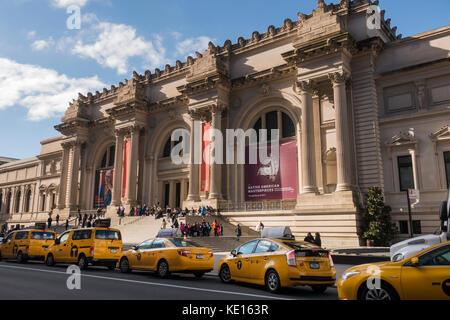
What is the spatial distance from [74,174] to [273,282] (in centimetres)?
4420

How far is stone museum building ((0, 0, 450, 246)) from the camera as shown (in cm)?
2592

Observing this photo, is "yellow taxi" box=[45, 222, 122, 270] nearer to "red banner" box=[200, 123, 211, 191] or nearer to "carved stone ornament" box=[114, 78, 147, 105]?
"red banner" box=[200, 123, 211, 191]

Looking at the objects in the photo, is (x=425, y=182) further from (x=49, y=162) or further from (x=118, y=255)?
(x=49, y=162)

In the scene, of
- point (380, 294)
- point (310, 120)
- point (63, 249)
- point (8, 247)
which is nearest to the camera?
point (380, 294)

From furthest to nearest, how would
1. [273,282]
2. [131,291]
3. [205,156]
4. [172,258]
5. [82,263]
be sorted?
[205,156]
[82,263]
[172,258]
[273,282]
[131,291]

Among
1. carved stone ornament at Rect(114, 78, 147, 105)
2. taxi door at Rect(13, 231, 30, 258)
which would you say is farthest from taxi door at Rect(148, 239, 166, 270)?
carved stone ornament at Rect(114, 78, 147, 105)

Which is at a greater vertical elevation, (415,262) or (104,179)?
(104,179)

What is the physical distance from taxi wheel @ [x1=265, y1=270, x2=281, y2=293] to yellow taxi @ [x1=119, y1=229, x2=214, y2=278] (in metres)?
3.37

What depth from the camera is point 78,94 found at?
173ft

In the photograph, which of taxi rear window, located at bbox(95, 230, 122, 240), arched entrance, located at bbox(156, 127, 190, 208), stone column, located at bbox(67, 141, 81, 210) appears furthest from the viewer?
stone column, located at bbox(67, 141, 81, 210)

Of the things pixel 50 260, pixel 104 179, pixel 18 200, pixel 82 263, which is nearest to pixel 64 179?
pixel 104 179

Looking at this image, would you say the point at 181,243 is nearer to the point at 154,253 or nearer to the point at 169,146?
the point at 154,253

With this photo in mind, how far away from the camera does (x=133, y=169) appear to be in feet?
137
